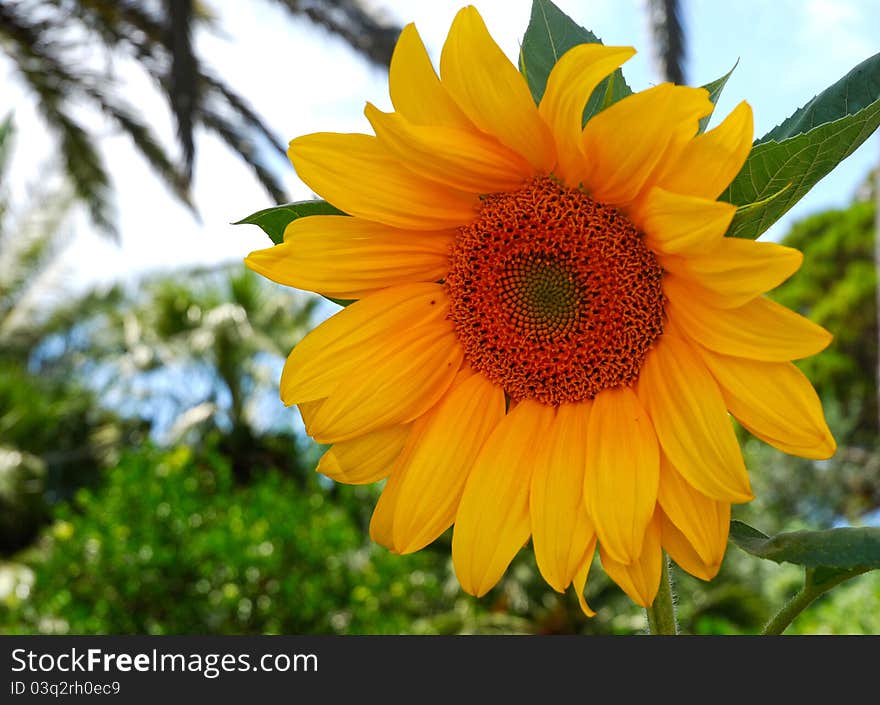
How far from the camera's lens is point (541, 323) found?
0.77m

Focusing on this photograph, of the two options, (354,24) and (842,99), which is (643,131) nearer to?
(842,99)

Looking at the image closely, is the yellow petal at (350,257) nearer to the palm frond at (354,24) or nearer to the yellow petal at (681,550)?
the yellow petal at (681,550)

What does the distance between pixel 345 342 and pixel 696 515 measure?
272 mm

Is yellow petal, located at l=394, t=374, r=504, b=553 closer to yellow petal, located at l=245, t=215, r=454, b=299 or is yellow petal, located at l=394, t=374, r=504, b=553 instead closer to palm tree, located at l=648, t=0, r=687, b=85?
yellow petal, located at l=245, t=215, r=454, b=299

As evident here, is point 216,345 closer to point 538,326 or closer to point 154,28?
point 154,28

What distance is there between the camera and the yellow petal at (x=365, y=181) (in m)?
0.69

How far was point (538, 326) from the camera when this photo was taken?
2.54 feet

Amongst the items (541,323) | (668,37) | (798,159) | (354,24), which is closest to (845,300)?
(668,37)

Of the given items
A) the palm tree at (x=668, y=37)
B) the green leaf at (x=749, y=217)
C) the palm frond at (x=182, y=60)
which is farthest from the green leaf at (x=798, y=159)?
the palm tree at (x=668, y=37)

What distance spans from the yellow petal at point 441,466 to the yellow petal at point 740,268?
19cm

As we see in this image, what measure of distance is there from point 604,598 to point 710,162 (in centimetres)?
656

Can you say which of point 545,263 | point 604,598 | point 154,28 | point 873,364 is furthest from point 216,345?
point 545,263

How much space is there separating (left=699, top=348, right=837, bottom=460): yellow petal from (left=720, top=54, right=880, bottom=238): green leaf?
0.09 meters

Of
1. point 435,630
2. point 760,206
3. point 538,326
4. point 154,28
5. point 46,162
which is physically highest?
point 760,206
